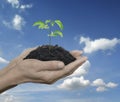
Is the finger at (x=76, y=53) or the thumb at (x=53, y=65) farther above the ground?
the finger at (x=76, y=53)

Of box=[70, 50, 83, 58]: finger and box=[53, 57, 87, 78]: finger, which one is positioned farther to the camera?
box=[70, 50, 83, 58]: finger

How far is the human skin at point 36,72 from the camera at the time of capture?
4246 mm

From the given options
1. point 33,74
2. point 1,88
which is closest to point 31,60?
point 33,74

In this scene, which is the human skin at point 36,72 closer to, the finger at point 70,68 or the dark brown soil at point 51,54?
the finger at point 70,68

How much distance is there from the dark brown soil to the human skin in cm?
17

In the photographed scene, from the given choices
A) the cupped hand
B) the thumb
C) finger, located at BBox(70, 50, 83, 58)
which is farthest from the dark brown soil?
the thumb

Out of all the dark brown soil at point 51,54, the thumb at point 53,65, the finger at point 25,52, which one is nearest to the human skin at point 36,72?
the thumb at point 53,65

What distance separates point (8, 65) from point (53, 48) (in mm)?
591

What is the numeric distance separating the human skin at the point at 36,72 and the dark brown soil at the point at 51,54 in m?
0.17

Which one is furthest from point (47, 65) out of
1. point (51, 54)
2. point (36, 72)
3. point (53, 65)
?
point (51, 54)

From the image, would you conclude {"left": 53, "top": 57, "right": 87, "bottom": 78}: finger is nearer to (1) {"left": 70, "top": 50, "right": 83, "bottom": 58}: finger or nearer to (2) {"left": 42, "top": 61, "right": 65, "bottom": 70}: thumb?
(2) {"left": 42, "top": 61, "right": 65, "bottom": 70}: thumb

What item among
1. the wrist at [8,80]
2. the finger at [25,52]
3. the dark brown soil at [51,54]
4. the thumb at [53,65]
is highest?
the finger at [25,52]

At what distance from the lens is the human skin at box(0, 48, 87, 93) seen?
13.9ft

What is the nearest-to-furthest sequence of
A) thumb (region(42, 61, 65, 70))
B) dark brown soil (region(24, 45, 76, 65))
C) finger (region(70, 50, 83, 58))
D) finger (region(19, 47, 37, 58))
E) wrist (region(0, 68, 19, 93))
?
thumb (region(42, 61, 65, 70))
wrist (region(0, 68, 19, 93))
dark brown soil (region(24, 45, 76, 65))
finger (region(70, 50, 83, 58))
finger (region(19, 47, 37, 58))
